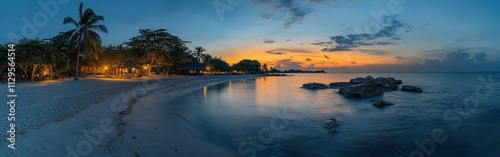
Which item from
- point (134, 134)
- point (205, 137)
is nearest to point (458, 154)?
point (205, 137)

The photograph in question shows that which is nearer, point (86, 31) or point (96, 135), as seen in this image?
point (96, 135)

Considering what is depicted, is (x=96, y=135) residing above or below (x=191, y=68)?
below

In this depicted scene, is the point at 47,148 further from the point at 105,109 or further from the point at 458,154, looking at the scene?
the point at 458,154

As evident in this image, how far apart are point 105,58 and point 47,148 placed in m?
42.5

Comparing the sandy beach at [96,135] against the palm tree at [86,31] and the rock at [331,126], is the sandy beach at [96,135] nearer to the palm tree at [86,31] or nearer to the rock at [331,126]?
the rock at [331,126]

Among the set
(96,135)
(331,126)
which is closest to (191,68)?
(331,126)

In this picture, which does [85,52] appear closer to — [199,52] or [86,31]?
[86,31]

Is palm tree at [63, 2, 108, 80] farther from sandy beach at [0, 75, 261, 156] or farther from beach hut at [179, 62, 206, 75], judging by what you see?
beach hut at [179, 62, 206, 75]

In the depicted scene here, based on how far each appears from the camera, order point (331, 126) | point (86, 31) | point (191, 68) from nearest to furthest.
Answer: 1. point (331, 126)
2. point (86, 31)
3. point (191, 68)

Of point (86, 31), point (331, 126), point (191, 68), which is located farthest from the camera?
point (191, 68)

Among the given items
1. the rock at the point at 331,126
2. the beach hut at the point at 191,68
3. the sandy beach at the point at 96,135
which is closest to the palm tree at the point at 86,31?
the sandy beach at the point at 96,135

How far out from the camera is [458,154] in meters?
7.46

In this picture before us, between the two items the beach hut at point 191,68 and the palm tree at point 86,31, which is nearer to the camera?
the palm tree at point 86,31

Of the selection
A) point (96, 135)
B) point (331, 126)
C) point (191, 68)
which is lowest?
point (331, 126)
